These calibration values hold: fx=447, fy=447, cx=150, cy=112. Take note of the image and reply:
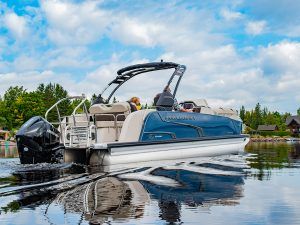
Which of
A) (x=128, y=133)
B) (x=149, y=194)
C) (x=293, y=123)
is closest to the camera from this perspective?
(x=149, y=194)

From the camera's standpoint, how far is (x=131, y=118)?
11.0 m

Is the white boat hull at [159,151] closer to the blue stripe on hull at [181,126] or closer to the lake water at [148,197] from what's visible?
the blue stripe on hull at [181,126]

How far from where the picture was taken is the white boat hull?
1036 cm

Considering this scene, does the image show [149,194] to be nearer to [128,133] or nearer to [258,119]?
[128,133]

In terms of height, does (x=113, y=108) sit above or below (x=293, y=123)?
below

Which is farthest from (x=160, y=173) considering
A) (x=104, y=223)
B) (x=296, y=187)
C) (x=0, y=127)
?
(x=0, y=127)

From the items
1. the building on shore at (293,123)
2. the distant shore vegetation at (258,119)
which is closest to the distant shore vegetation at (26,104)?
the distant shore vegetation at (258,119)

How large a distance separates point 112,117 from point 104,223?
8071 millimetres

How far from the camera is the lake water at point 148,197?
461 centimetres

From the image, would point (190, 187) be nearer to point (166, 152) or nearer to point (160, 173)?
point (160, 173)

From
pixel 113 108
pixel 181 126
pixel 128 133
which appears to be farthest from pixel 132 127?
pixel 181 126

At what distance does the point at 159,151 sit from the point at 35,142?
3.16m

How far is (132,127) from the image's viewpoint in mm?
10961

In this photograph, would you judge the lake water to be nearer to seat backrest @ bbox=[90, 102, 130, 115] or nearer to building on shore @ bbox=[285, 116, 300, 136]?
seat backrest @ bbox=[90, 102, 130, 115]
